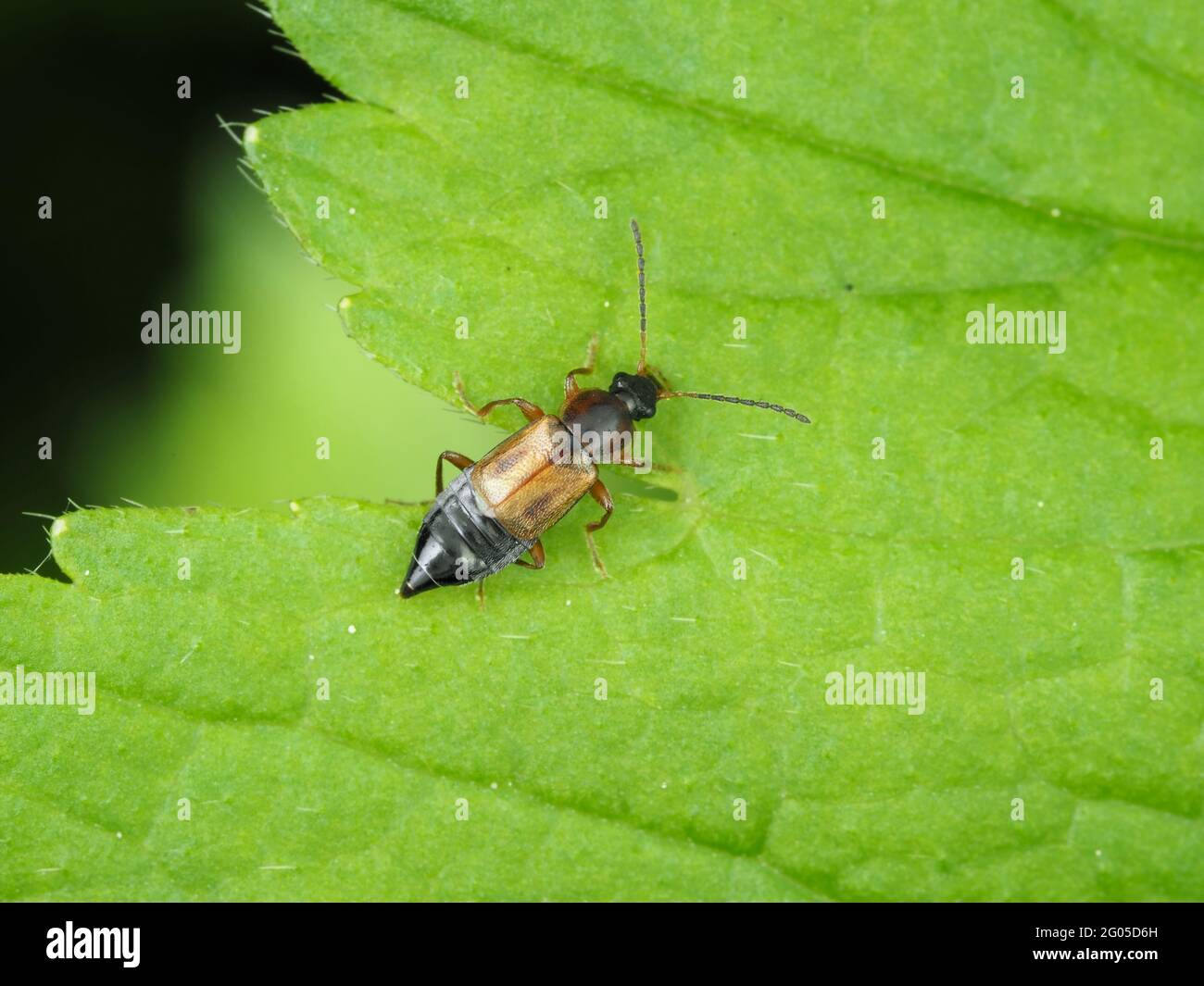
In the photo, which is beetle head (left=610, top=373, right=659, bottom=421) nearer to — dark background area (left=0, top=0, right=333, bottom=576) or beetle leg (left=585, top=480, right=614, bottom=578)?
beetle leg (left=585, top=480, right=614, bottom=578)

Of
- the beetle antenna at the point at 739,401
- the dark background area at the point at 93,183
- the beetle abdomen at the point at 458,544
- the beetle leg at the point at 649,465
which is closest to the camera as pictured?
the beetle abdomen at the point at 458,544

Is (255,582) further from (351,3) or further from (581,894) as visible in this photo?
(351,3)

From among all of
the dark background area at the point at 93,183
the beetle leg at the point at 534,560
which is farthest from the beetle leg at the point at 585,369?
the dark background area at the point at 93,183

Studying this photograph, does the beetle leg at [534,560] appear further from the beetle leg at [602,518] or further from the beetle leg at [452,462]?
the beetle leg at [452,462]

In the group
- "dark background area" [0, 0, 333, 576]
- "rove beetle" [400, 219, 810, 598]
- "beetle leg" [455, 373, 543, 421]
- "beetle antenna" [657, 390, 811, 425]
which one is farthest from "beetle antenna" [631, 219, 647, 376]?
"dark background area" [0, 0, 333, 576]

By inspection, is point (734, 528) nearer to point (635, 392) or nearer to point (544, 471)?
point (635, 392)

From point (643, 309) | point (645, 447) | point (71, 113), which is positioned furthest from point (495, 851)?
point (71, 113)
